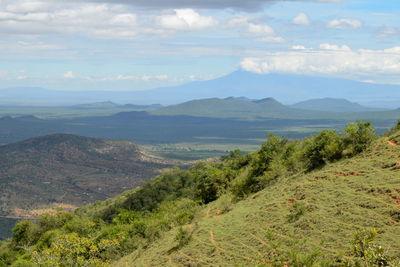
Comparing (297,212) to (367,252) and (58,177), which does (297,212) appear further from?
(58,177)

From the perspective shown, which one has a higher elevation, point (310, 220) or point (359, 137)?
point (359, 137)

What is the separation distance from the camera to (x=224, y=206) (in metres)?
37.7

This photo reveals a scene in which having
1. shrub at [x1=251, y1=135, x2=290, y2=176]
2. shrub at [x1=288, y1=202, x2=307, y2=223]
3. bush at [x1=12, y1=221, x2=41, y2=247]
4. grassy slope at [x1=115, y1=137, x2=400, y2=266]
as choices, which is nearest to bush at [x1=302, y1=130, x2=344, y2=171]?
grassy slope at [x1=115, y1=137, x2=400, y2=266]

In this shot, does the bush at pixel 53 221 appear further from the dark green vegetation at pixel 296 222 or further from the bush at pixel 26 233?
the dark green vegetation at pixel 296 222

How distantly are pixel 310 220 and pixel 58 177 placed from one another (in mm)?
154416

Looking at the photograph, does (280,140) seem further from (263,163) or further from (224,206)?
(224,206)

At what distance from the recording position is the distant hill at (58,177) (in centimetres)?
13375

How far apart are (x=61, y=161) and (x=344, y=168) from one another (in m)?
174

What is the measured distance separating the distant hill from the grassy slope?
98.2 m

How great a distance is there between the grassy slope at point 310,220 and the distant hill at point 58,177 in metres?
98.2

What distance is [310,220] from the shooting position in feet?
81.1

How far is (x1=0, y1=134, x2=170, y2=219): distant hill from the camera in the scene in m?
134

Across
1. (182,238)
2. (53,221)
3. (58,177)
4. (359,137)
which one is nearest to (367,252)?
(182,238)

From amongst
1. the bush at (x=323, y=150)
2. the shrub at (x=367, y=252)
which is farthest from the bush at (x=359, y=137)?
the shrub at (x=367, y=252)
